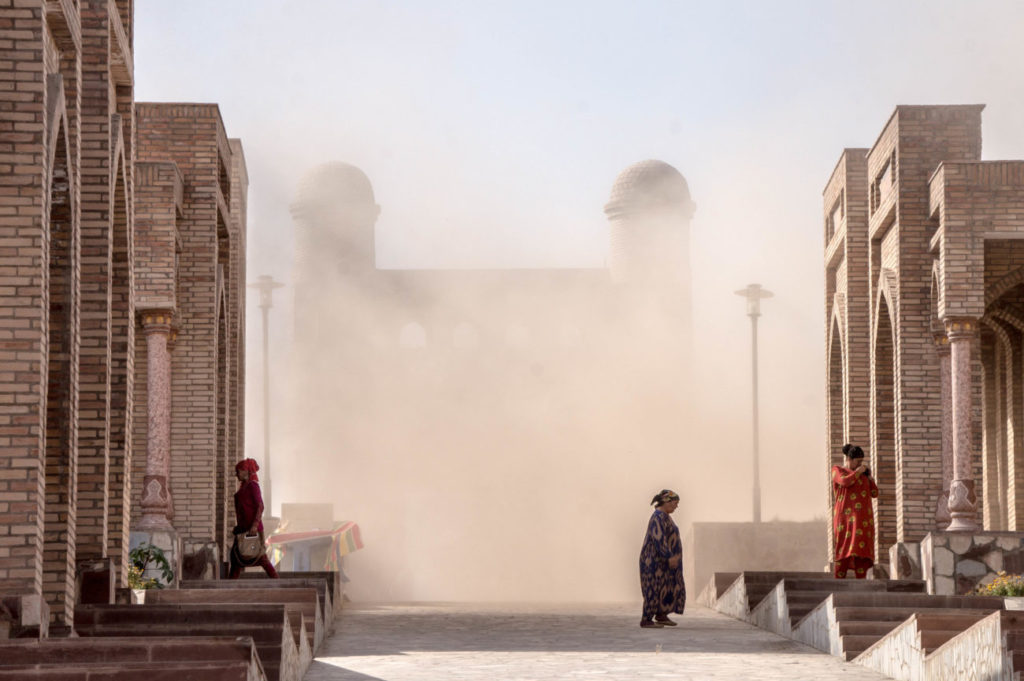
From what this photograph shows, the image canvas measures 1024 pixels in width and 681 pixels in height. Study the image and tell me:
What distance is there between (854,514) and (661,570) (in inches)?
84.9

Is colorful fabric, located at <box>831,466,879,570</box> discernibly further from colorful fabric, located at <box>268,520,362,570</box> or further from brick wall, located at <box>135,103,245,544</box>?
colorful fabric, located at <box>268,520,362,570</box>

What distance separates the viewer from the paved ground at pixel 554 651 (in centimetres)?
1067

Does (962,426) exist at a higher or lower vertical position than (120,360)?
lower

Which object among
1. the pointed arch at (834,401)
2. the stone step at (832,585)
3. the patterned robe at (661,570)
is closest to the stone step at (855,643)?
the stone step at (832,585)

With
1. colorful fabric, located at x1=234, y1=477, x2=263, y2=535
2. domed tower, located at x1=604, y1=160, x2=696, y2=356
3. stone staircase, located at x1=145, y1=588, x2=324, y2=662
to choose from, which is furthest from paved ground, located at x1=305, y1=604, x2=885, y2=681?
domed tower, located at x1=604, y1=160, x2=696, y2=356

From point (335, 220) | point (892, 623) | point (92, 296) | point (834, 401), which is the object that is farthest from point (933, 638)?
point (335, 220)

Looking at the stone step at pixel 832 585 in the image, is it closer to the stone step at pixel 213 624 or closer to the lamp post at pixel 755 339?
the stone step at pixel 213 624

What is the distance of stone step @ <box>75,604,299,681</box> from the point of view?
9.81 meters

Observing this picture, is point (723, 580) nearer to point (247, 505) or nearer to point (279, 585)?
point (247, 505)

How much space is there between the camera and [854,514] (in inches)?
660

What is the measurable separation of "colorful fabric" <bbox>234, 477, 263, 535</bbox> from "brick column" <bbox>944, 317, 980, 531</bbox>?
21.4 ft

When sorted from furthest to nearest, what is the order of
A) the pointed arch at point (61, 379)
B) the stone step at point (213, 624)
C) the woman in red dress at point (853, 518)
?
1. the woman in red dress at point (853, 518)
2. the pointed arch at point (61, 379)
3. the stone step at point (213, 624)

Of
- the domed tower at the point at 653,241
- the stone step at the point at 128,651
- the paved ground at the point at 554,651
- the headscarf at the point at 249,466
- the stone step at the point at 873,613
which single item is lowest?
the paved ground at the point at 554,651

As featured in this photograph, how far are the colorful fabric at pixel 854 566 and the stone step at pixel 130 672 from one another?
10.1 metres
